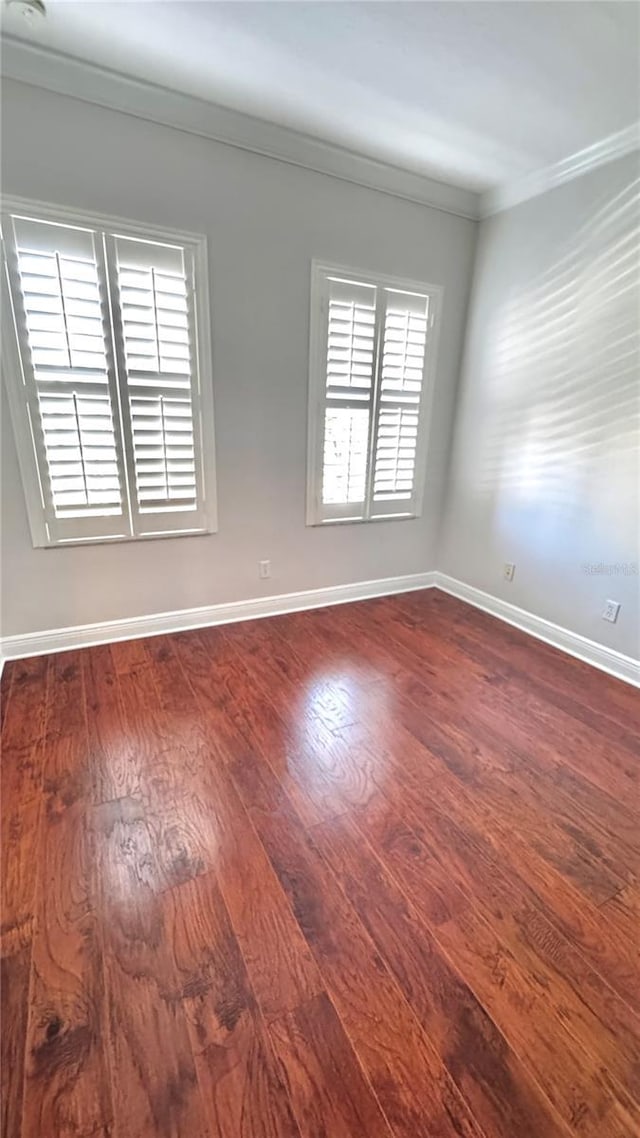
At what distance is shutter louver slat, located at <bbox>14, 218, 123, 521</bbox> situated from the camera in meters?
2.07

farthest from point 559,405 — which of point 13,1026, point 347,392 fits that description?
point 13,1026

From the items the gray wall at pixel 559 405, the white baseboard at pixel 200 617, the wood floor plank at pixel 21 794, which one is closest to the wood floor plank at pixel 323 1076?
the wood floor plank at pixel 21 794

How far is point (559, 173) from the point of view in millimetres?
2527

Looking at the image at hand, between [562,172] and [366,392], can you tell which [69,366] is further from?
[562,172]

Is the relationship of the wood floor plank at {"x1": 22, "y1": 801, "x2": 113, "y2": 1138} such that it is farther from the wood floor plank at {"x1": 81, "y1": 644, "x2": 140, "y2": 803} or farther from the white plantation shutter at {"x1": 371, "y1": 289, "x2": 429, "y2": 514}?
the white plantation shutter at {"x1": 371, "y1": 289, "x2": 429, "y2": 514}

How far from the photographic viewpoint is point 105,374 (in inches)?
90.4

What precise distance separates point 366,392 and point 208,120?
153 cm

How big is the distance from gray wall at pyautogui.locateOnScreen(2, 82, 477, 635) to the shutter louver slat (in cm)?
17

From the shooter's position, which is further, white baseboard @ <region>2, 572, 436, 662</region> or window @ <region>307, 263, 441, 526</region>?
window @ <region>307, 263, 441, 526</region>

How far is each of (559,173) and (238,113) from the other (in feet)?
5.70

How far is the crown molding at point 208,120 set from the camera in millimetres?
1900

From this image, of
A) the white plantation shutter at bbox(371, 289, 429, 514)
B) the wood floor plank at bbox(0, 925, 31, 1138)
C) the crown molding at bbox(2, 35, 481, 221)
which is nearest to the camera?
the wood floor plank at bbox(0, 925, 31, 1138)

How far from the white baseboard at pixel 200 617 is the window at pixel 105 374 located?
53 centimetres

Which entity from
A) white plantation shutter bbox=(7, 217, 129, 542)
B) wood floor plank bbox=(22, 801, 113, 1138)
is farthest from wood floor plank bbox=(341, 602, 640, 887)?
white plantation shutter bbox=(7, 217, 129, 542)
